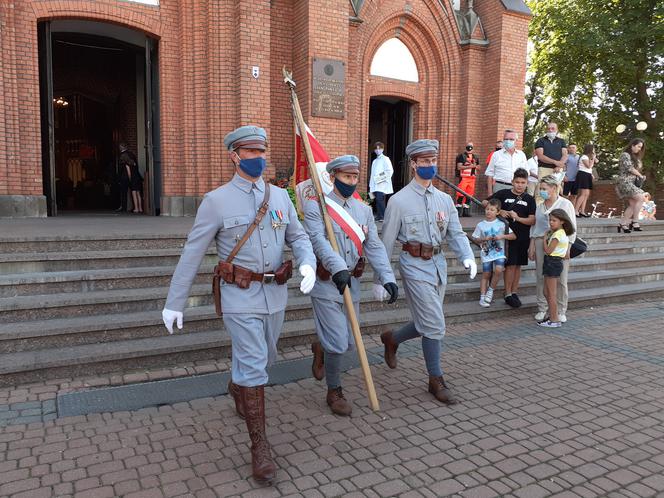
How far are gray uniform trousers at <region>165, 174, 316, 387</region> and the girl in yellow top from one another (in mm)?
4395

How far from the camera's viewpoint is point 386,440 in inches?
142

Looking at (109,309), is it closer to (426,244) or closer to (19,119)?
(426,244)

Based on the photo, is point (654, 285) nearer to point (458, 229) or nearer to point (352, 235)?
point (458, 229)

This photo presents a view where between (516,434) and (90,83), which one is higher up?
(90,83)

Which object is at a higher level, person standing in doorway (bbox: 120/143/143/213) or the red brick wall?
the red brick wall

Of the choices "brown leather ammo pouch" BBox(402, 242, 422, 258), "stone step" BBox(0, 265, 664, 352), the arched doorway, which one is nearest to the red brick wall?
the arched doorway

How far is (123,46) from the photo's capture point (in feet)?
43.9

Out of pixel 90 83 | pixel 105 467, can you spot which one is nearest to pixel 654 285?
pixel 105 467

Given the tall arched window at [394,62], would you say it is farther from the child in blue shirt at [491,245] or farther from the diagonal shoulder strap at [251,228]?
the diagonal shoulder strap at [251,228]

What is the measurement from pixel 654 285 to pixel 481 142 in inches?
236

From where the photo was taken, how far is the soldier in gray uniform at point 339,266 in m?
3.97

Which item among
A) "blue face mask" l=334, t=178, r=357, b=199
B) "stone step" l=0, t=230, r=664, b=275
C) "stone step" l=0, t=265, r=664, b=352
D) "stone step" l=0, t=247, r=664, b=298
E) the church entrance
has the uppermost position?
the church entrance

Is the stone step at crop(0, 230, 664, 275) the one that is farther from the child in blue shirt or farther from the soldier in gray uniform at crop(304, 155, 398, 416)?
the child in blue shirt

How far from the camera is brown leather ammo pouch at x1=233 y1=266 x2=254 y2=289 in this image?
10.6ft
